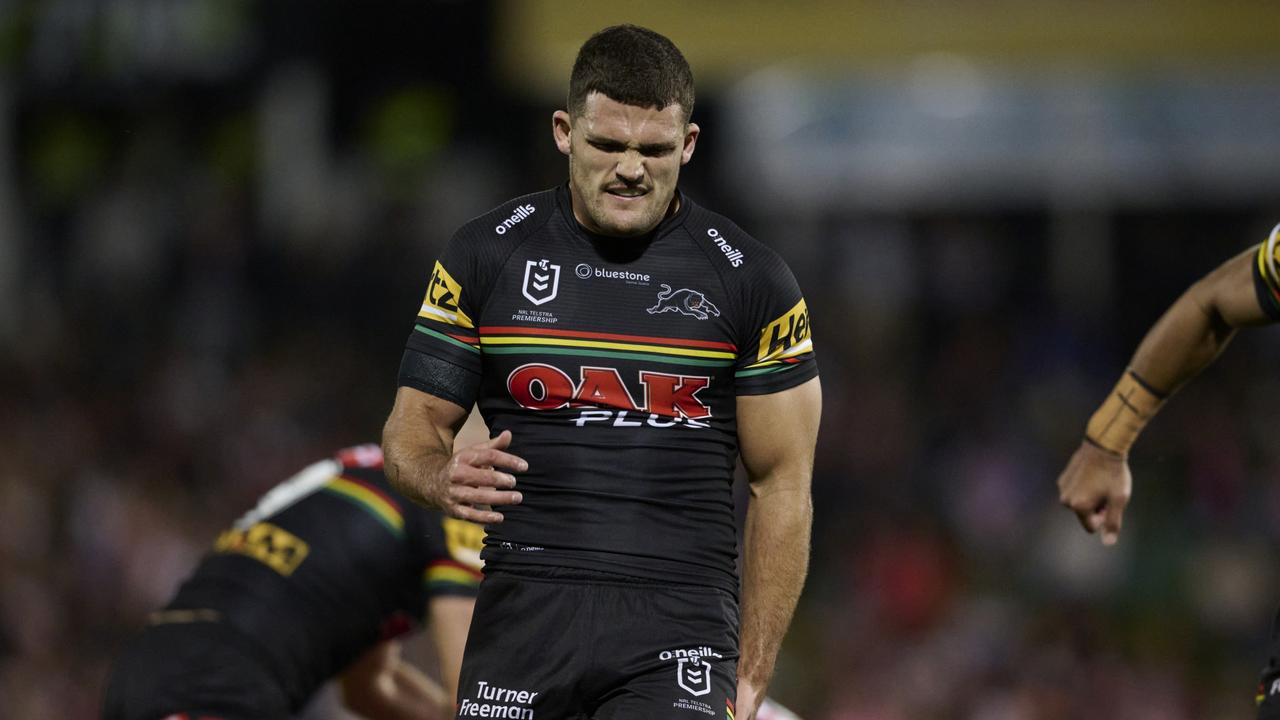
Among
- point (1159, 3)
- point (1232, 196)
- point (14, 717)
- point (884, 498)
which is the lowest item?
point (14, 717)

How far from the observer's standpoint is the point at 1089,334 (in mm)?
16734

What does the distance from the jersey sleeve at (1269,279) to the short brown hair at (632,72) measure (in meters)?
1.82

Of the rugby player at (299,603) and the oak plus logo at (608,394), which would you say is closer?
the oak plus logo at (608,394)

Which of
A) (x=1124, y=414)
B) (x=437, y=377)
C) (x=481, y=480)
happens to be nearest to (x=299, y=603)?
(x=437, y=377)

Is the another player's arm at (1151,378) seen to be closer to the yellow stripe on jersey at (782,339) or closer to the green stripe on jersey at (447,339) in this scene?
the yellow stripe on jersey at (782,339)

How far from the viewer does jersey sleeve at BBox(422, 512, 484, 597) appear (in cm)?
574

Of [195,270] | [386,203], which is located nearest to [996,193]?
[386,203]

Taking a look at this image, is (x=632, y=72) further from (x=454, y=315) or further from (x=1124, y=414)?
(x=1124, y=414)

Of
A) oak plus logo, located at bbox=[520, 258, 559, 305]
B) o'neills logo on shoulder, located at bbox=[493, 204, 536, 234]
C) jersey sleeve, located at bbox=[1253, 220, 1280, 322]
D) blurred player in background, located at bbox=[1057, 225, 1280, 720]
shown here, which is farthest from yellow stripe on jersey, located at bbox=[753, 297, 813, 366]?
jersey sleeve, located at bbox=[1253, 220, 1280, 322]

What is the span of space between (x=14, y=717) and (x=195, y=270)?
9196mm

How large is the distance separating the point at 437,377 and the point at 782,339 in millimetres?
867

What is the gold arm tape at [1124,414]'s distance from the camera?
5.44 m

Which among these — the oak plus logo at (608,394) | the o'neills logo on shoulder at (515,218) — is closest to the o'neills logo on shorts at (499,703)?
the oak plus logo at (608,394)

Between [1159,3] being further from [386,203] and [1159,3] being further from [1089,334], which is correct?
[386,203]
